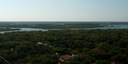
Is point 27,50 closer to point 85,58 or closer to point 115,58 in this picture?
point 85,58

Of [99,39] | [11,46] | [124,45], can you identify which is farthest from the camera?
[99,39]

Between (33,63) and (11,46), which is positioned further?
(11,46)

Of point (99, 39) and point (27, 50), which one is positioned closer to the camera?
point (27, 50)

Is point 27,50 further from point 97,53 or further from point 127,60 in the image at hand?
A: point 127,60

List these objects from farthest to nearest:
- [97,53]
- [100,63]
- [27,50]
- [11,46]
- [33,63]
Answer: [11,46] < [27,50] < [97,53] < [100,63] < [33,63]

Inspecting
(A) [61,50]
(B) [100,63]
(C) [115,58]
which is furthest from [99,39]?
(B) [100,63]

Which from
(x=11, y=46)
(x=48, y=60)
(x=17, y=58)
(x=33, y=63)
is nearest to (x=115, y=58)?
(x=48, y=60)

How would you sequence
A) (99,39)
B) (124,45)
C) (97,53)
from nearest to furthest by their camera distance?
(97,53)
(124,45)
(99,39)

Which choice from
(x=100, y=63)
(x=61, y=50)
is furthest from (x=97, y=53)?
(x=61, y=50)

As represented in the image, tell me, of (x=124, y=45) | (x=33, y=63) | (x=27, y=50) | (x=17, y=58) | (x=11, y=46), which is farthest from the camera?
(x=124, y=45)
